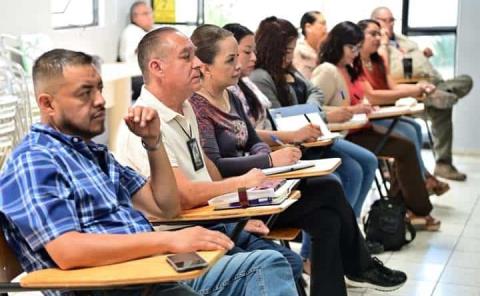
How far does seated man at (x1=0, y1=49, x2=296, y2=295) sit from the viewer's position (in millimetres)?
2008

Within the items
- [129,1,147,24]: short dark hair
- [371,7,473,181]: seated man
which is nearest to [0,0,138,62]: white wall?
[129,1,147,24]: short dark hair

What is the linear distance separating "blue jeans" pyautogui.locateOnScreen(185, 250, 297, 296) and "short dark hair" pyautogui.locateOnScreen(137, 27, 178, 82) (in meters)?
0.83

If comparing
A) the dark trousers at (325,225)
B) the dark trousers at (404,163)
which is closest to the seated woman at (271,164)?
the dark trousers at (325,225)

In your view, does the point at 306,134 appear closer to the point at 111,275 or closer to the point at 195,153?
the point at 195,153

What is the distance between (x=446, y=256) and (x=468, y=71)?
3.19m

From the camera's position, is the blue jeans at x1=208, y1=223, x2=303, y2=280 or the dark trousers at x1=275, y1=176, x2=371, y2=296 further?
the dark trousers at x1=275, y1=176, x2=371, y2=296

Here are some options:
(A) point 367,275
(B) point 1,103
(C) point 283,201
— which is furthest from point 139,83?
(C) point 283,201

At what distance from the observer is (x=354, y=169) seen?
421 cm

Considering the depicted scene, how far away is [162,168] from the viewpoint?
96.6 inches

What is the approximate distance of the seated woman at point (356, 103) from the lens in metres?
4.76

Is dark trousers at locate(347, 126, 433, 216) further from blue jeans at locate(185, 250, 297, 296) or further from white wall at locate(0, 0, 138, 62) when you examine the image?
white wall at locate(0, 0, 138, 62)

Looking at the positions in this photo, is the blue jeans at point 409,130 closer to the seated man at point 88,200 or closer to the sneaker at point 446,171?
the sneaker at point 446,171

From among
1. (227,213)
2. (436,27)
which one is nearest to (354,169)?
(227,213)

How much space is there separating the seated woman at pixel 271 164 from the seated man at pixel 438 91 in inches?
121
